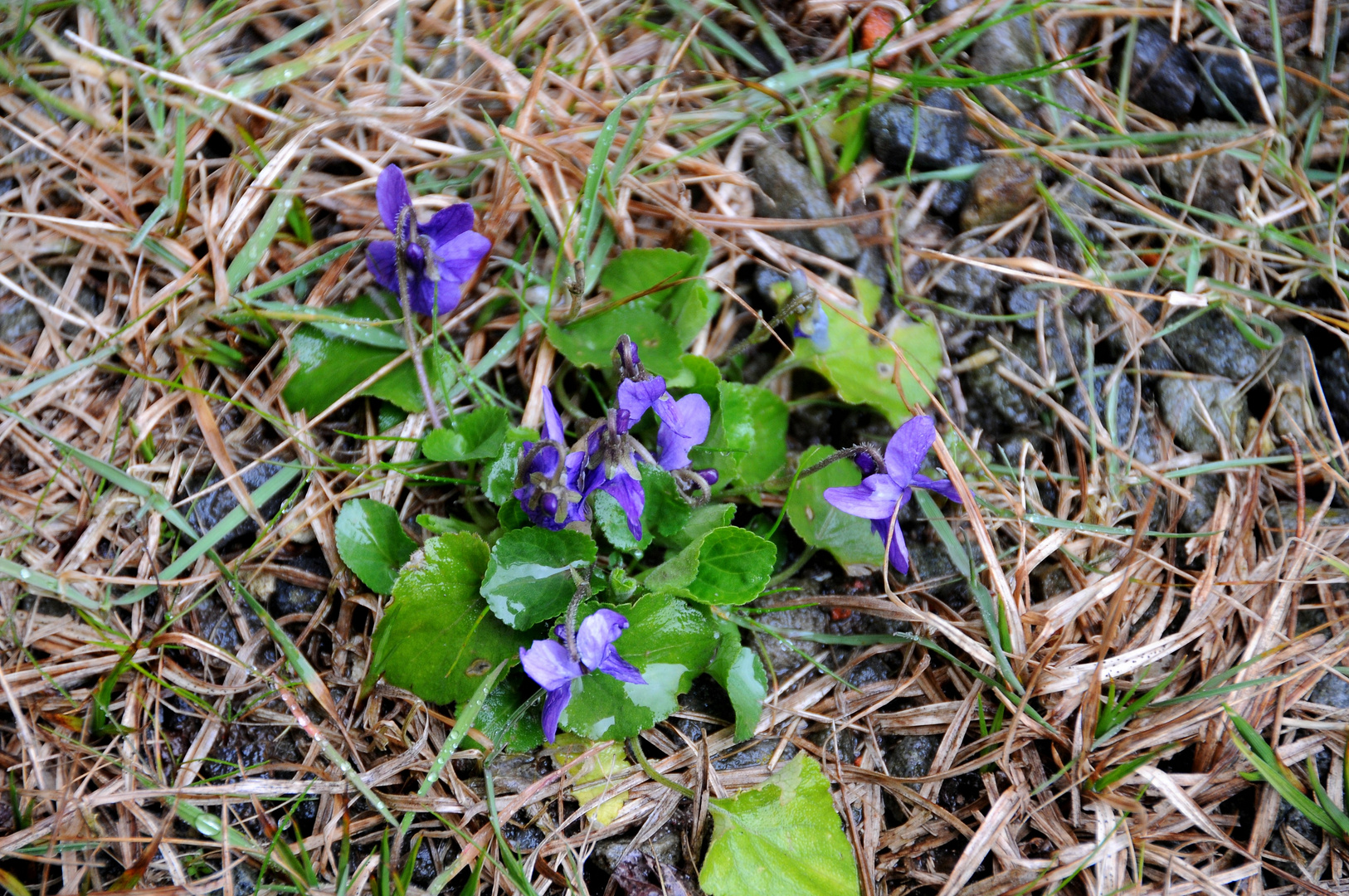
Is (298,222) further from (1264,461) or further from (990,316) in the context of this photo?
(1264,461)

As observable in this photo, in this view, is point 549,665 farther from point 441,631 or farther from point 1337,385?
point 1337,385

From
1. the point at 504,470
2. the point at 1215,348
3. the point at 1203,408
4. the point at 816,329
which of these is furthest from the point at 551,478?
the point at 1215,348

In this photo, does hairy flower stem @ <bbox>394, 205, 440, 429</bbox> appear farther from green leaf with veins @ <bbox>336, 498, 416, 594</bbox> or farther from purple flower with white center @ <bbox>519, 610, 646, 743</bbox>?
purple flower with white center @ <bbox>519, 610, 646, 743</bbox>

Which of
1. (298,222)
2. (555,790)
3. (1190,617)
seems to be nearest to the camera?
A: (555,790)

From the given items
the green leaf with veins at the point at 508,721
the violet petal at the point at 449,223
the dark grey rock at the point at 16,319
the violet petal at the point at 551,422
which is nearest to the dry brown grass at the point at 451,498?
the dark grey rock at the point at 16,319

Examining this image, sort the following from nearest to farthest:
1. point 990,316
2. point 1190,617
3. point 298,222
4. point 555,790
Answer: point 555,790 → point 1190,617 → point 298,222 → point 990,316

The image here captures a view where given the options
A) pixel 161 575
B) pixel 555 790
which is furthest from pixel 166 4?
pixel 555 790

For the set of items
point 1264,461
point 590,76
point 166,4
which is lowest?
point 1264,461
